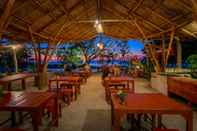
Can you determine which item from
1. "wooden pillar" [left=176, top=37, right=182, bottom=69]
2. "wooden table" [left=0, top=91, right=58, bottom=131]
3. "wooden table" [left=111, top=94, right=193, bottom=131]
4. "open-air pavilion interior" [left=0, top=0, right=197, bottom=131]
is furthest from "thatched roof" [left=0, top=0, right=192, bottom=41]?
"wooden table" [left=111, top=94, right=193, bottom=131]

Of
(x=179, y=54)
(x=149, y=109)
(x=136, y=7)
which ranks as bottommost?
(x=149, y=109)

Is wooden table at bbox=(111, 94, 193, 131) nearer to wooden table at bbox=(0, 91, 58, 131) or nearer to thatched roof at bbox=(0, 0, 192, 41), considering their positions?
wooden table at bbox=(0, 91, 58, 131)

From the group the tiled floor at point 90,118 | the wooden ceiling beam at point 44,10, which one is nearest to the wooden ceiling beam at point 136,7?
the wooden ceiling beam at point 44,10

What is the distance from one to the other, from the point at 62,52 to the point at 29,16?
44.5 feet

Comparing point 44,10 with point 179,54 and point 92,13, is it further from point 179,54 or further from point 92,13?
point 179,54

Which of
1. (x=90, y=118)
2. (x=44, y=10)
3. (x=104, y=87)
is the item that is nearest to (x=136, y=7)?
(x=44, y=10)

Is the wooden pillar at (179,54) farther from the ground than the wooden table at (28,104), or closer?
farther from the ground

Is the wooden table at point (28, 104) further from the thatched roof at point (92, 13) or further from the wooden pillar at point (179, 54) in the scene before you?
the wooden pillar at point (179, 54)

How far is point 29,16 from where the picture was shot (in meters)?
8.01

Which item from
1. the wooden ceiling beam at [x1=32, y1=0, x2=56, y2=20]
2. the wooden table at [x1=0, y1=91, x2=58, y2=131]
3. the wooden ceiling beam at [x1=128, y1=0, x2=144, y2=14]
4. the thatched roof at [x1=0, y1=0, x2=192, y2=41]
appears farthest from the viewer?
the wooden ceiling beam at [x1=128, y1=0, x2=144, y2=14]

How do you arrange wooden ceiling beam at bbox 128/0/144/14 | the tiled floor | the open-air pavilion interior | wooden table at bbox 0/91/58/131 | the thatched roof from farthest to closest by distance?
wooden ceiling beam at bbox 128/0/144/14
the thatched roof
the tiled floor
the open-air pavilion interior
wooden table at bbox 0/91/58/131

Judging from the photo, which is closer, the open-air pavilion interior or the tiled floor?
the open-air pavilion interior

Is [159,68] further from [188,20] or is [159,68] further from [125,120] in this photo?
[125,120]

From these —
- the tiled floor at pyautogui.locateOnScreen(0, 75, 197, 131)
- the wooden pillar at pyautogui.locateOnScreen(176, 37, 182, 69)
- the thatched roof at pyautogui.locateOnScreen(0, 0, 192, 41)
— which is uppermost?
the thatched roof at pyautogui.locateOnScreen(0, 0, 192, 41)
